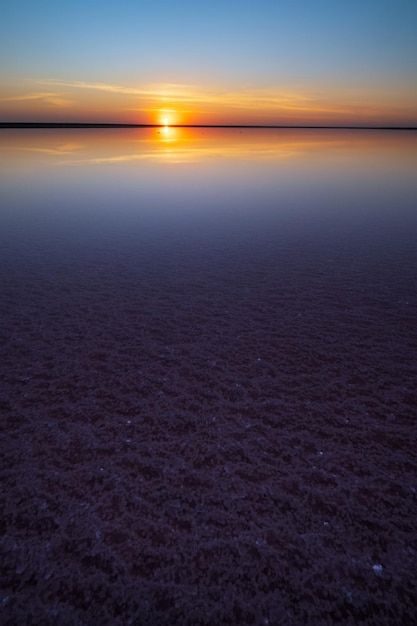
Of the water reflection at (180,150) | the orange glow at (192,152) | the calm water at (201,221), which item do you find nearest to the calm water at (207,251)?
the calm water at (201,221)

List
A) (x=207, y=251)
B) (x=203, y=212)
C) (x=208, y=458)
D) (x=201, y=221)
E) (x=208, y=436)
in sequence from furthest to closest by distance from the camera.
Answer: (x=203, y=212), (x=201, y=221), (x=207, y=251), (x=208, y=436), (x=208, y=458)

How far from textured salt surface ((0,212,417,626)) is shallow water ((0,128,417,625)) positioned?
11 mm

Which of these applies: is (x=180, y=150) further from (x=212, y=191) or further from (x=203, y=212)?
(x=203, y=212)

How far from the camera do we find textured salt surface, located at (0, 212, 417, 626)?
5.74 ft

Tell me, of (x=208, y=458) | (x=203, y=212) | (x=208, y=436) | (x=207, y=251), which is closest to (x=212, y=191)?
(x=203, y=212)

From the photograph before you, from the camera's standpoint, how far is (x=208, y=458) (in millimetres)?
2451

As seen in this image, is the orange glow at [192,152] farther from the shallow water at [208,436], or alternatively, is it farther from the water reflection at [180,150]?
the shallow water at [208,436]

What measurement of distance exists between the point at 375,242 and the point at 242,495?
5.92 meters

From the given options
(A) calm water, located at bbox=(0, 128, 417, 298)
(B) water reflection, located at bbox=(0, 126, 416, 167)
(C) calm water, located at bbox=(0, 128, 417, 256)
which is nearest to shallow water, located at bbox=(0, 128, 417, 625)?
(A) calm water, located at bbox=(0, 128, 417, 298)

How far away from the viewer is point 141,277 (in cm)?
534

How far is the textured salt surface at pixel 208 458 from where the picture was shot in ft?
5.74

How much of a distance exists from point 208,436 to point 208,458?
7.6 inches

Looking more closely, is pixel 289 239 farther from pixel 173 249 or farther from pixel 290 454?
pixel 290 454

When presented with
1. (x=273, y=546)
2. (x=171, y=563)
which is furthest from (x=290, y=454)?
(x=171, y=563)
